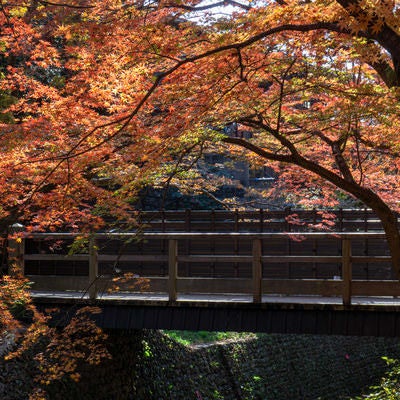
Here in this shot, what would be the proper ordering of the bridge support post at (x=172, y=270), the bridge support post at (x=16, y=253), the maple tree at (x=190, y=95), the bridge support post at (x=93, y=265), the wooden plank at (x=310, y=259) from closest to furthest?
the maple tree at (x=190, y=95), the wooden plank at (x=310, y=259), the bridge support post at (x=172, y=270), the bridge support post at (x=93, y=265), the bridge support post at (x=16, y=253)

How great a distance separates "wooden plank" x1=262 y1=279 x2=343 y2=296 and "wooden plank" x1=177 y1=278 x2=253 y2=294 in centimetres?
31

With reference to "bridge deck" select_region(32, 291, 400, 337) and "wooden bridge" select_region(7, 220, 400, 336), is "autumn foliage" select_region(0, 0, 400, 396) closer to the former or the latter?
"wooden bridge" select_region(7, 220, 400, 336)

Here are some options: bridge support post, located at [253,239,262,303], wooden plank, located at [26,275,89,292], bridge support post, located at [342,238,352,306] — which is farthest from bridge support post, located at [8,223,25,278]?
bridge support post, located at [342,238,352,306]

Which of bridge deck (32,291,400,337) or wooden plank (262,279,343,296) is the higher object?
wooden plank (262,279,343,296)

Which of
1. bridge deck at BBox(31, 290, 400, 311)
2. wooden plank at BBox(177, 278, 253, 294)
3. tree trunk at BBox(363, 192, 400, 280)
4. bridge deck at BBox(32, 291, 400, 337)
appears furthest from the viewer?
wooden plank at BBox(177, 278, 253, 294)

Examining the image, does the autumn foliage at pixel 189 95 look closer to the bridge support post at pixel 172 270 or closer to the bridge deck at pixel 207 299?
the bridge support post at pixel 172 270

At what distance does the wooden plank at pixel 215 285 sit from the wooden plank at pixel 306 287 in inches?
12.0

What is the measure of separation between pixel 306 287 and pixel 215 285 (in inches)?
56.6

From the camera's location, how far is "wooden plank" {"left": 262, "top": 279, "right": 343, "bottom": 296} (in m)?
9.93

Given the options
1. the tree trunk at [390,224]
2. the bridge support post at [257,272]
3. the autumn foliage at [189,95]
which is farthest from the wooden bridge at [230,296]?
the tree trunk at [390,224]

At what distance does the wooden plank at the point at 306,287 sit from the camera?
391 inches

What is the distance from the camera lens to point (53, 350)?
10.4 meters

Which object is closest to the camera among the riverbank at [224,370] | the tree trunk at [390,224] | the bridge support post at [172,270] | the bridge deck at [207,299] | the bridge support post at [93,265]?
the tree trunk at [390,224]

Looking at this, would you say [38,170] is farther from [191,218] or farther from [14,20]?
[191,218]
